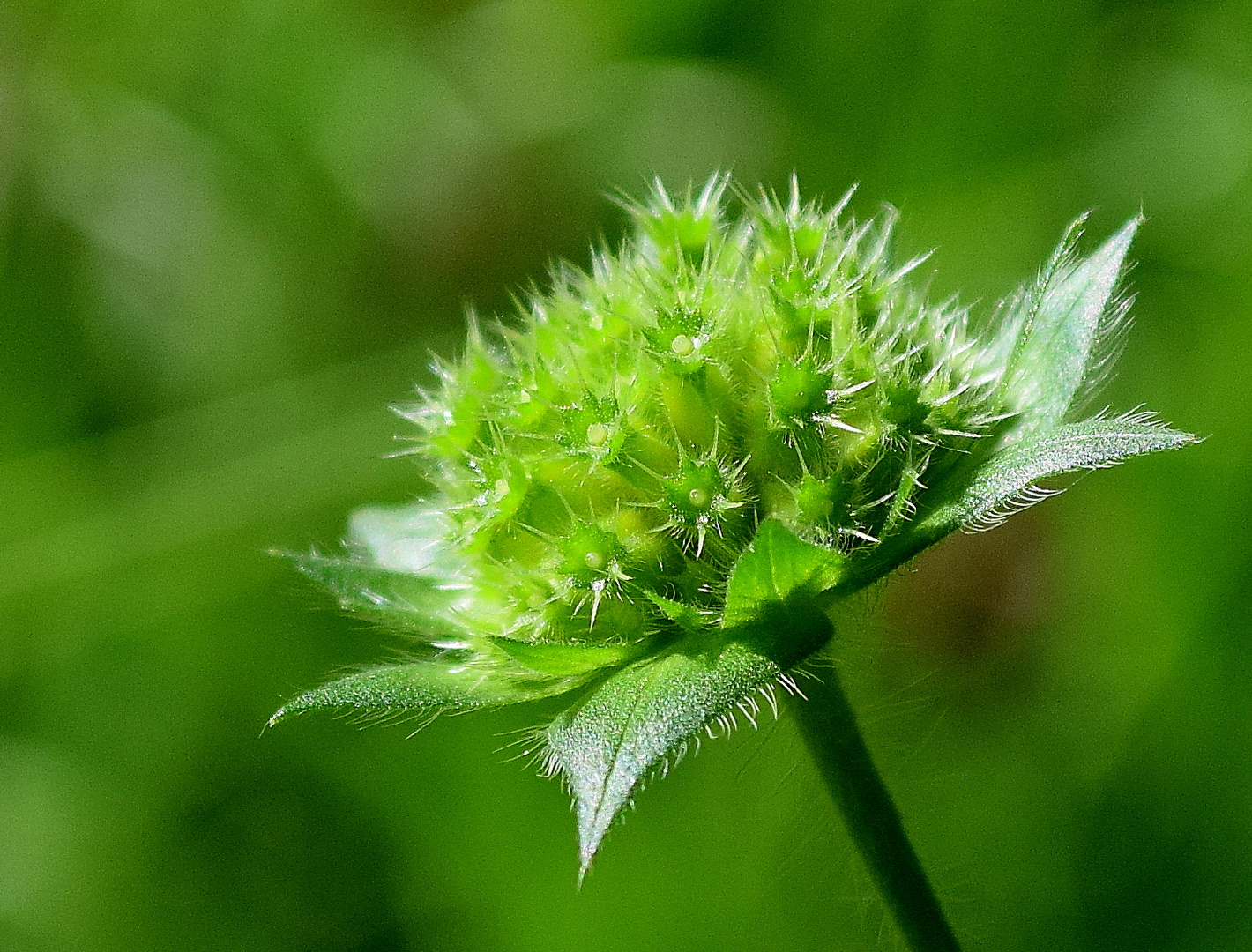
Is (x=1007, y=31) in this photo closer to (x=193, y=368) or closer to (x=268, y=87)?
(x=268, y=87)

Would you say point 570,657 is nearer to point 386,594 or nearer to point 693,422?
point 693,422

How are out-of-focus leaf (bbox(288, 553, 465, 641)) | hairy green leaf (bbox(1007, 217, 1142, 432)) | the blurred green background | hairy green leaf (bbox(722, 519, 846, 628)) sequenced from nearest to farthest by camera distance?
hairy green leaf (bbox(722, 519, 846, 628)) → hairy green leaf (bbox(1007, 217, 1142, 432)) → out-of-focus leaf (bbox(288, 553, 465, 641)) → the blurred green background

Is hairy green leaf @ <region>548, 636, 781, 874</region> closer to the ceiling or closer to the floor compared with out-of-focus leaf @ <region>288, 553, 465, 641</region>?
closer to the floor

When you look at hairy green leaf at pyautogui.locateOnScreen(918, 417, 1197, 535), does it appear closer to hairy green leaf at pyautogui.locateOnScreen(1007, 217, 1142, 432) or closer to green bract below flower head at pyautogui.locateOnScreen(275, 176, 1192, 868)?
green bract below flower head at pyautogui.locateOnScreen(275, 176, 1192, 868)

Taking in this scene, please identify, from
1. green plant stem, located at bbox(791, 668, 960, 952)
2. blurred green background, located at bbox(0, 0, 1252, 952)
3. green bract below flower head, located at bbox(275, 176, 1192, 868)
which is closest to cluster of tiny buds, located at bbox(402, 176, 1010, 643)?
green bract below flower head, located at bbox(275, 176, 1192, 868)

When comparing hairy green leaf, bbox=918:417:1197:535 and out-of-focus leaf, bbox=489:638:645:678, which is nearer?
hairy green leaf, bbox=918:417:1197:535

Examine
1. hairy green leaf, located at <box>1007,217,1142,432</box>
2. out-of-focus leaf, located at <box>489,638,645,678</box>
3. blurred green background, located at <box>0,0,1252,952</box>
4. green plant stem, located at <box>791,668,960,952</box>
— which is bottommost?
green plant stem, located at <box>791,668,960,952</box>

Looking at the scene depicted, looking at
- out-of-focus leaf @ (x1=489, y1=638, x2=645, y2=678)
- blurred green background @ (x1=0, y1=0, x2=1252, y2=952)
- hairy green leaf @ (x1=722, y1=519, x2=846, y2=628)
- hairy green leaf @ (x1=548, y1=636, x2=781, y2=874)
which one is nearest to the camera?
hairy green leaf @ (x1=548, y1=636, x2=781, y2=874)

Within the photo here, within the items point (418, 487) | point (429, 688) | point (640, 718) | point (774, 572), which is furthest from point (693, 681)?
point (418, 487)
